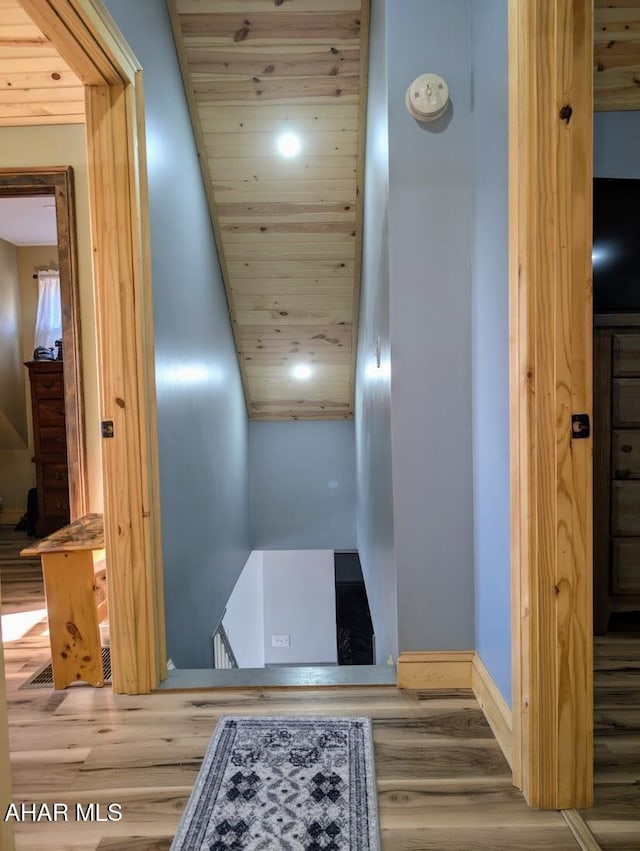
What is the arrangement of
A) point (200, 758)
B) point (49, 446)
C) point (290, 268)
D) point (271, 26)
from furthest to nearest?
point (49, 446)
point (290, 268)
point (271, 26)
point (200, 758)

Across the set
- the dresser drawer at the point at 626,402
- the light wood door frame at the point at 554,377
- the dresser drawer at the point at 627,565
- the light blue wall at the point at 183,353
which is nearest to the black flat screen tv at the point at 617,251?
the dresser drawer at the point at 626,402

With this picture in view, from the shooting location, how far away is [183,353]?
2.38 metres

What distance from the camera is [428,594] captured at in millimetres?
1716

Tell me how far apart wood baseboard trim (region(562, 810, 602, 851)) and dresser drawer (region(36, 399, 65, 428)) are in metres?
3.95

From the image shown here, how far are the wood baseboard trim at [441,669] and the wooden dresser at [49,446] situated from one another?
3190 mm

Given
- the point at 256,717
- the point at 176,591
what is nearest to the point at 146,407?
the point at 176,591

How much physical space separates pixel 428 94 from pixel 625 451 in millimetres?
1550

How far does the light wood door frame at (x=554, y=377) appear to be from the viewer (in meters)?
1.13

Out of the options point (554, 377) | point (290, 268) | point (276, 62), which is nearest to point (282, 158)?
point (276, 62)

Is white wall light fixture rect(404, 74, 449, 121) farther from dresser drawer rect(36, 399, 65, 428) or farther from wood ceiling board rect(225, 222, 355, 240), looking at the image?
dresser drawer rect(36, 399, 65, 428)

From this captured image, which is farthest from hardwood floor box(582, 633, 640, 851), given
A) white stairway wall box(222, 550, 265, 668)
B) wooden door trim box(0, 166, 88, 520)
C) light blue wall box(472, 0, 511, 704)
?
white stairway wall box(222, 550, 265, 668)

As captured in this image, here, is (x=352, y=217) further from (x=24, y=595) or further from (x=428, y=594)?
(x=24, y=595)

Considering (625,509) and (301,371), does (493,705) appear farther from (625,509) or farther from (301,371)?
(301,371)

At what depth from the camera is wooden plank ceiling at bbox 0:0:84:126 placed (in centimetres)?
208
